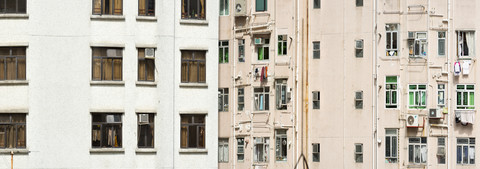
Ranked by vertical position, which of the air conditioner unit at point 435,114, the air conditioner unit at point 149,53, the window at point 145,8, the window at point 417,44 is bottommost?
the air conditioner unit at point 435,114

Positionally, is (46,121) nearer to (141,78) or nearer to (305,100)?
(141,78)

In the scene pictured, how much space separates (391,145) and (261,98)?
5400 mm

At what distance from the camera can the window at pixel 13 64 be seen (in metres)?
36.2

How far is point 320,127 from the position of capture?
3719 cm

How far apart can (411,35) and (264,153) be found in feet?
23.9

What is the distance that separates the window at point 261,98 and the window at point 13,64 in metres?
8.99

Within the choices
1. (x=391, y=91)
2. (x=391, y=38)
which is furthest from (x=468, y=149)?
(x=391, y=38)

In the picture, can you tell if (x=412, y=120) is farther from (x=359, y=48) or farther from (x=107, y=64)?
(x=107, y=64)

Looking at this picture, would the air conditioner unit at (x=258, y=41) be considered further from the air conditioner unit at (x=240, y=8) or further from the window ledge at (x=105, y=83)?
the window ledge at (x=105, y=83)

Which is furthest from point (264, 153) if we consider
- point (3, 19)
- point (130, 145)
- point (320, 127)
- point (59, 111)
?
point (3, 19)

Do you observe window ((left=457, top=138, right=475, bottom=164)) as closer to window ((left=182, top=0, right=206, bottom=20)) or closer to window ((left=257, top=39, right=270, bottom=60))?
window ((left=257, top=39, right=270, bottom=60))

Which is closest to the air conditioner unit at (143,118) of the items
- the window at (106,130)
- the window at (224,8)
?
the window at (106,130)

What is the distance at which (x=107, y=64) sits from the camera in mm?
36406

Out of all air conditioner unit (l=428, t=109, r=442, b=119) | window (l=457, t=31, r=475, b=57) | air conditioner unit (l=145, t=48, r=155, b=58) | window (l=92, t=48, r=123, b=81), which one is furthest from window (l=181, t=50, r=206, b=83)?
window (l=457, t=31, r=475, b=57)
